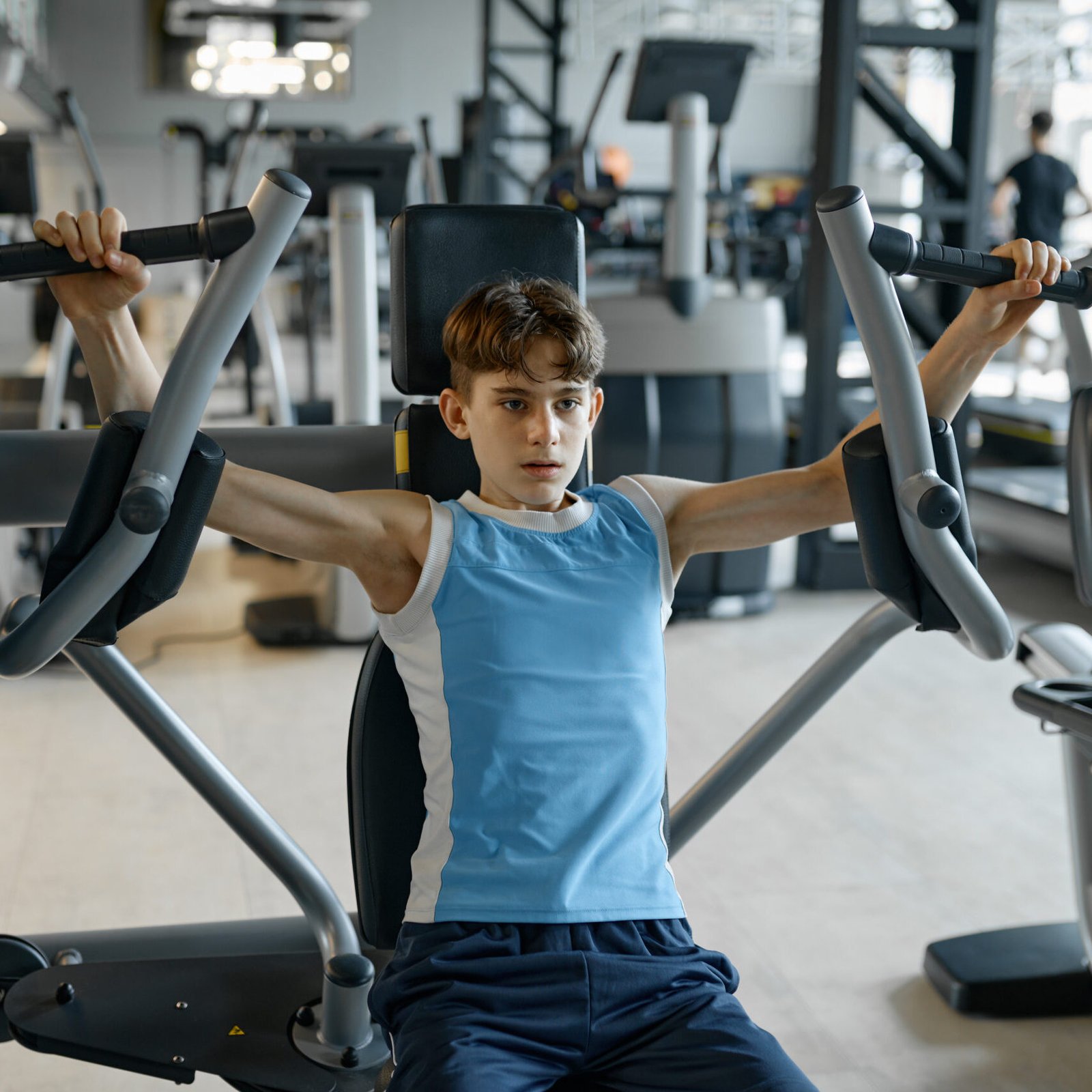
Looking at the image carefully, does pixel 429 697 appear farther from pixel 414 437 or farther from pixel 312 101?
pixel 312 101

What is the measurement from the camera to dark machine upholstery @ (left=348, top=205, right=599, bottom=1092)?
135 cm

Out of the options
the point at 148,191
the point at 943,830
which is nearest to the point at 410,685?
the point at 943,830

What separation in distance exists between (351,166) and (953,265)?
8.97 feet

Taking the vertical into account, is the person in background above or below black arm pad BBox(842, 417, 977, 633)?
above

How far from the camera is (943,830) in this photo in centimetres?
253

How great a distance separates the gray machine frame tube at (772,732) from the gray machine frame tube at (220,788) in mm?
454

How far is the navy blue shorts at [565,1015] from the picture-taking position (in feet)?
3.51

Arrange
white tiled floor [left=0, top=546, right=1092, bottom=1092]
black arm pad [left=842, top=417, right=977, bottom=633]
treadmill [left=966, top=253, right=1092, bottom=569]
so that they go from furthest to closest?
treadmill [left=966, top=253, right=1092, bottom=569]
white tiled floor [left=0, top=546, right=1092, bottom=1092]
black arm pad [left=842, top=417, right=977, bottom=633]

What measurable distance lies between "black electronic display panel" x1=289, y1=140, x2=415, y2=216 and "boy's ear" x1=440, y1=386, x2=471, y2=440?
229cm

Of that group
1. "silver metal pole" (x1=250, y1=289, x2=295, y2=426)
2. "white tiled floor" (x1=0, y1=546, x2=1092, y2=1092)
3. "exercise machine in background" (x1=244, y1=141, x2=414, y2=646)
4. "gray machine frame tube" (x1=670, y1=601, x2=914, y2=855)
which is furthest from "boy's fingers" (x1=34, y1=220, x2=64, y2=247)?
"silver metal pole" (x1=250, y1=289, x2=295, y2=426)

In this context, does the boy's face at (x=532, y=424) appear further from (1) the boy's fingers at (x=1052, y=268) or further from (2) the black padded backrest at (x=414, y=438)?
(1) the boy's fingers at (x=1052, y=268)

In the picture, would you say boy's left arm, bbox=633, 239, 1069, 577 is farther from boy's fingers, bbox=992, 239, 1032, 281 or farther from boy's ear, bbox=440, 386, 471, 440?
boy's ear, bbox=440, 386, 471, 440

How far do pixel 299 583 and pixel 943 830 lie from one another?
2.34 meters

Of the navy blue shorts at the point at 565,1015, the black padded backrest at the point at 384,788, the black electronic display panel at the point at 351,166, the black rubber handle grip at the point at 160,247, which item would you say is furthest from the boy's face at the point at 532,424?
the black electronic display panel at the point at 351,166
